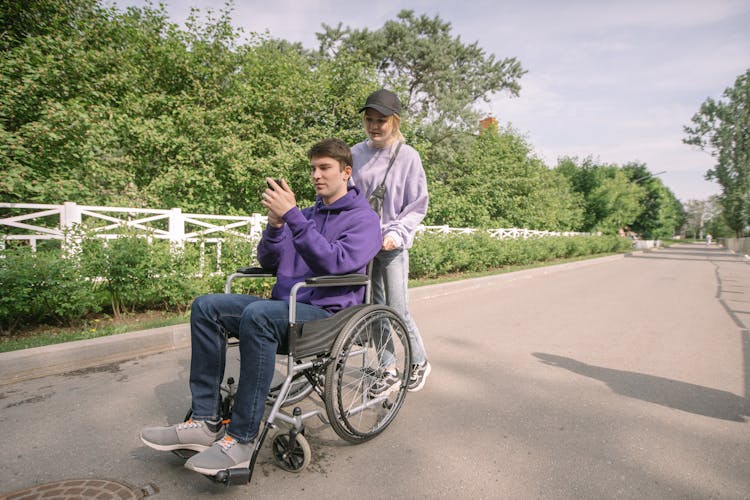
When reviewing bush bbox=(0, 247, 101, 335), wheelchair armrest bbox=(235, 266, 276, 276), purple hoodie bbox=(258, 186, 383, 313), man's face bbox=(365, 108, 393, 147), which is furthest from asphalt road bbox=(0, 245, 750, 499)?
man's face bbox=(365, 108, 393, 147)

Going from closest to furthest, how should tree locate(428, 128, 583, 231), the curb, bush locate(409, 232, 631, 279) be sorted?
1. the curb
2. bush locate(409, 232, 631, 279)
3. tree locate(428, 128, 583, 231)

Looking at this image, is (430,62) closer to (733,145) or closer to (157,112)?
(157,112)

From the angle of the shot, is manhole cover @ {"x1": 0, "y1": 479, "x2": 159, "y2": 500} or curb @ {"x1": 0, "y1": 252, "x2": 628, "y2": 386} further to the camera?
curb @ {"x1": 0, "y1": 252, "x2": 628, "y2": 386}

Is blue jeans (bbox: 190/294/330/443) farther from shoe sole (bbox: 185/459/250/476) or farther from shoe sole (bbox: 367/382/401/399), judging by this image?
shoe sole (bbox: 367/382/401/399)

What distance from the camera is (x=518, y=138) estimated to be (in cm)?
2369

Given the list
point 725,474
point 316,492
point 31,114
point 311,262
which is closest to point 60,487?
point 316,492

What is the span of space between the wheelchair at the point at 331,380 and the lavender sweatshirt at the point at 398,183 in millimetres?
584

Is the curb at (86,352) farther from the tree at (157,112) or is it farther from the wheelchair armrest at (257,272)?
the tree at (157,112)

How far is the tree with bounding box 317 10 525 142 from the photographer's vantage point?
22.2m

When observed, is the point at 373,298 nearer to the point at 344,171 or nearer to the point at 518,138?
the point at 344,171

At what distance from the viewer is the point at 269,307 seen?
2014 millimetres

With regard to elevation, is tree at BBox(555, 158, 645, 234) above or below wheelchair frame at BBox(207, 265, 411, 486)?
above

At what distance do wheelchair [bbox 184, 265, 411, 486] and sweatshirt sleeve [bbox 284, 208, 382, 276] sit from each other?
0.08m

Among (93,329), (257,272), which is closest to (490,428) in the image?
(257,272)
